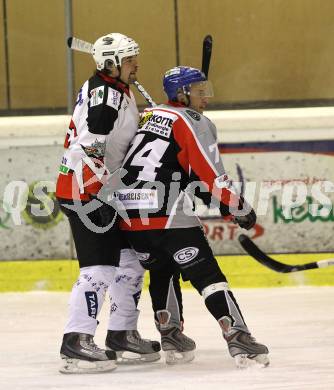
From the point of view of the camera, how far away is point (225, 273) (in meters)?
7.39

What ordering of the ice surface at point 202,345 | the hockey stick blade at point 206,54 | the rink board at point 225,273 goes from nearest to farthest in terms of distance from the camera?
the ice surface at point 202,345, the hockey stick blade at point 206,54, the rink board at point 225,273

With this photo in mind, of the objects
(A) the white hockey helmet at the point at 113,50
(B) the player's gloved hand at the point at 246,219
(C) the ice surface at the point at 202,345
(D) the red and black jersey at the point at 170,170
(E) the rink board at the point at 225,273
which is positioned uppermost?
(A) the white hockey helmet at the point at 113,50

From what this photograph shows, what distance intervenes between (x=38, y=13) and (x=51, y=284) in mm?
1701

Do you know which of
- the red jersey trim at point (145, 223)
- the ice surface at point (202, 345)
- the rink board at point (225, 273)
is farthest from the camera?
the rink board at point (225, 273)

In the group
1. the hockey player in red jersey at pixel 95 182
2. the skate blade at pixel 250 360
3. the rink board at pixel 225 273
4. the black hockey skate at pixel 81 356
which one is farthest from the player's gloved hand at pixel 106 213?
the rink board at pixel 225 273

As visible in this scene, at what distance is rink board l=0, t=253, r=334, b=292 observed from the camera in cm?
736

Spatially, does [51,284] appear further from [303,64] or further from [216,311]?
[216,311]

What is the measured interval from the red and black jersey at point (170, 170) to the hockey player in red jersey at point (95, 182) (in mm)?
94

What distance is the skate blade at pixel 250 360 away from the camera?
4.89 metres

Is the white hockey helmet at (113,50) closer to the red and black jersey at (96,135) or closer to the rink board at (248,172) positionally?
the red and black jersey at (96,135)

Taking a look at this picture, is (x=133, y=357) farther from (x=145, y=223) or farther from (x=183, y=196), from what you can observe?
(x=183, y=196)

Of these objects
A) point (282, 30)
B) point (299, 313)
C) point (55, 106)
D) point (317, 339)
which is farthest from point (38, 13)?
point (317, 339)

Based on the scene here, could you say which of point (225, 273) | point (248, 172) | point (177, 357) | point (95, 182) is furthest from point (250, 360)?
point (248, 172)

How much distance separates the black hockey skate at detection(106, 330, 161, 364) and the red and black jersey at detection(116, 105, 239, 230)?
0.53 metres
